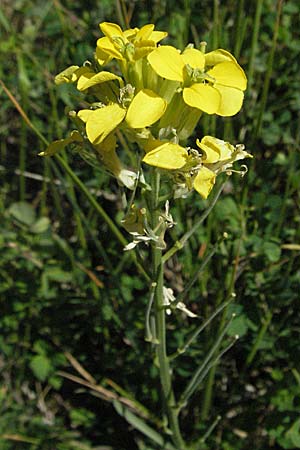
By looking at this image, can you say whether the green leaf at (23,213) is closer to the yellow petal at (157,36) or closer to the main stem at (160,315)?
the main stem at (160,315)

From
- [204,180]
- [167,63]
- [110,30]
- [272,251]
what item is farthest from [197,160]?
[272,251]

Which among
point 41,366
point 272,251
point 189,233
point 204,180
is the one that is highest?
point 204,180

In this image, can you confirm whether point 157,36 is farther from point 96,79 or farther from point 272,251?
point 272,251

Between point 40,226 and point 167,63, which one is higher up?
point 167,63

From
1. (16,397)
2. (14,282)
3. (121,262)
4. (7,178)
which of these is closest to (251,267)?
(121,262)

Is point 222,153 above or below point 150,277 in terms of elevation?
above

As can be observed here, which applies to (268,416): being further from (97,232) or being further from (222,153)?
(222,153)
